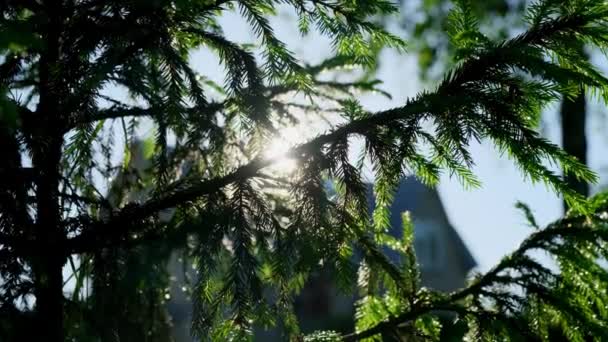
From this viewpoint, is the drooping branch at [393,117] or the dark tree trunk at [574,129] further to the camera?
the dark tree trunk at [574,129]

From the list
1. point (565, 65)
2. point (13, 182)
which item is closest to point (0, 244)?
point (13, 182)

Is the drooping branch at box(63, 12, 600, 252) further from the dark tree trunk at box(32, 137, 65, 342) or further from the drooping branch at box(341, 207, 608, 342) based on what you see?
the drooping branch at box(341, 207, 608, 342)

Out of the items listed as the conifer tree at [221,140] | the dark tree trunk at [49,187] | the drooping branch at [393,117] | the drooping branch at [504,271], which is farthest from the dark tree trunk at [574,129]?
the dark tree trunk at [49,187]

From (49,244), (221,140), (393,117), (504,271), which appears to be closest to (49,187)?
(49,244)

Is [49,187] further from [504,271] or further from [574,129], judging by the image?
[574,129]

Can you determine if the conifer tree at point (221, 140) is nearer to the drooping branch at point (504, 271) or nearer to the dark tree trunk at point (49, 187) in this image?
the dark tree trunk at point (49, 187)

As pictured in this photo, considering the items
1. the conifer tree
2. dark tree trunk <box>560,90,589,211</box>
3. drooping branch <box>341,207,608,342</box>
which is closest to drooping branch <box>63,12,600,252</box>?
the conifer tree

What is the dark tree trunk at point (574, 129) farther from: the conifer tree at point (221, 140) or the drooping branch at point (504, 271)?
the conifer tree at point (221, 140)

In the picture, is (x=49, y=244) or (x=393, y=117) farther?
(x=49, y=244)

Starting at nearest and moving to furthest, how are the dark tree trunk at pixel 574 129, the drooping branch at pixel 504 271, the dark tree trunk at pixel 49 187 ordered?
the dark tree trunk at pixel 49 187, the drooping branch at pixel 504 271, the dark tree trunk at pixel 574 129

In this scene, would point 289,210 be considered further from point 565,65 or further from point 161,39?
point 565,65

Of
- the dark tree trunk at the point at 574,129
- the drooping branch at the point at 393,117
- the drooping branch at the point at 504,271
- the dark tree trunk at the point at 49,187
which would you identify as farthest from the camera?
the dark tree trunk at the point at 574,129

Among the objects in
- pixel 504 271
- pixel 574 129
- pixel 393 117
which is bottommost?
pixel 504 271

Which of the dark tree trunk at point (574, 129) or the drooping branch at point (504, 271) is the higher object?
the dark tree trunk at point (574, 129)
